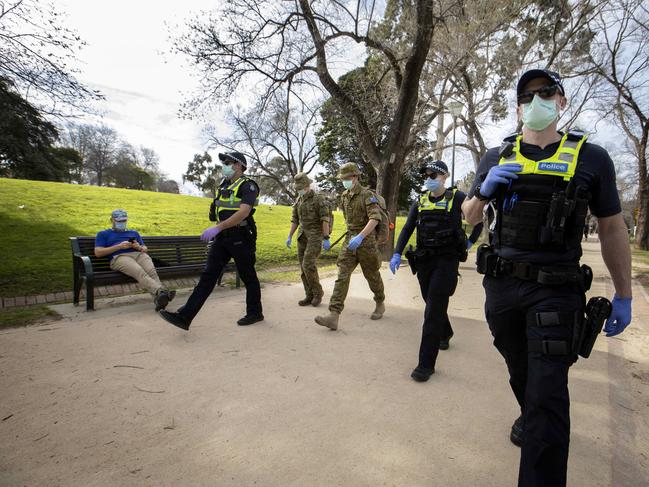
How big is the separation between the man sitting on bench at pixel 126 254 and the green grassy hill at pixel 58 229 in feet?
5.29

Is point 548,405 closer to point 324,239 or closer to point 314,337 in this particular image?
point 314,337

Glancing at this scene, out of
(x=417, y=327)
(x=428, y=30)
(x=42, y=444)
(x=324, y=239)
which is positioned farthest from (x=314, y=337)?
(x=428, y=30)

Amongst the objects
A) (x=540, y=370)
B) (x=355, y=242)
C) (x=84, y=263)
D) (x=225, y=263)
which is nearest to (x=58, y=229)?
(x=84, y=263)

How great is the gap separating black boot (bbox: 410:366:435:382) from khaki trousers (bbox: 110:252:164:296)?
3.63 meters

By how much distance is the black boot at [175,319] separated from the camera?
3826mm

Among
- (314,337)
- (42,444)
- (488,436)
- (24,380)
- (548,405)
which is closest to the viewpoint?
(548,405)

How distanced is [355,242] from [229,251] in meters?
1.52

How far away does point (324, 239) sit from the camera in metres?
5.38

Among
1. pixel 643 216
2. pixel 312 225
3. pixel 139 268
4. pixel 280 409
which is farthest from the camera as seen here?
pixel 643 216

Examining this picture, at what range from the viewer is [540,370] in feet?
5.34

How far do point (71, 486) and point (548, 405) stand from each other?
2369mm

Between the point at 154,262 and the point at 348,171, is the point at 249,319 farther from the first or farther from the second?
the point at 154,262

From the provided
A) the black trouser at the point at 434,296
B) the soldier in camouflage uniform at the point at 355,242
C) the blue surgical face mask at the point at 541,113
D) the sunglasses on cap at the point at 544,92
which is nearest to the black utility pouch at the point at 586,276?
the blue surgical face mask at the point at 541,113

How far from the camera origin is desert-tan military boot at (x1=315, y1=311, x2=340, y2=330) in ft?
13.7
